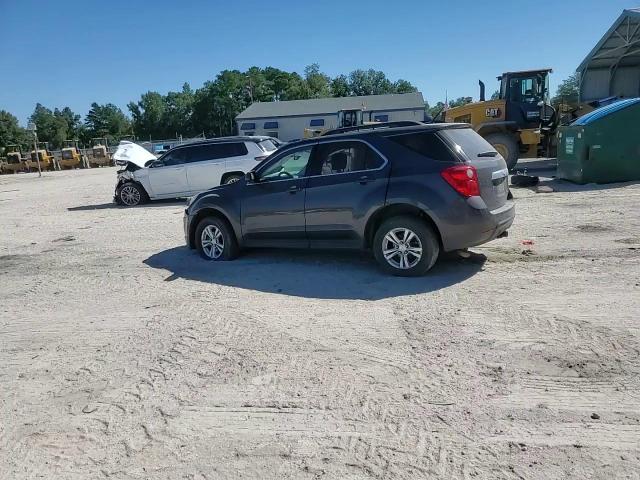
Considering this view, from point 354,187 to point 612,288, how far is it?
305cm

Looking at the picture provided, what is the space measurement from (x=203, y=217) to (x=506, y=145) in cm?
1224

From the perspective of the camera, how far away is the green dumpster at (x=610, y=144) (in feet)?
40.3

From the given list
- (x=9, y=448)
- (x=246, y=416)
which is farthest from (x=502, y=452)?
(x=9, y=448)

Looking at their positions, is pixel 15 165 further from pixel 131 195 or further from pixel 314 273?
pixel 314 273

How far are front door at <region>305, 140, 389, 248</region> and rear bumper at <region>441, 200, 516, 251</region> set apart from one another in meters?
0.91

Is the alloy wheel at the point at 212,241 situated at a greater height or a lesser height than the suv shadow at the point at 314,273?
greater

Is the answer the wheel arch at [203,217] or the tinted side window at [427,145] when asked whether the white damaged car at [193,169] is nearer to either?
the wheel arch at [203,217]

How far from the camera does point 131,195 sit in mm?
15352

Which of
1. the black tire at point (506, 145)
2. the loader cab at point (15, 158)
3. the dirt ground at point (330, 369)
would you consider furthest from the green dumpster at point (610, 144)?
the loader cab at point (15, 158)

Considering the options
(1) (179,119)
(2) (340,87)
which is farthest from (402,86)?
(1) (179,119)

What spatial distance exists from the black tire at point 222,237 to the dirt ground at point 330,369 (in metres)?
0.30

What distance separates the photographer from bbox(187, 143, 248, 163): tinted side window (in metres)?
14.1

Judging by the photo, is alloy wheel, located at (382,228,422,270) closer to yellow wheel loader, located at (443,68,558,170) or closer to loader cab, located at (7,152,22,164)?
yellow wheel loader, located at (443,68,558,170)

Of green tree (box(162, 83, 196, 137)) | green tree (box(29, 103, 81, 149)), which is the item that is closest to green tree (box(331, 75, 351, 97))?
green tree (box(162, 83, 196, 137))
